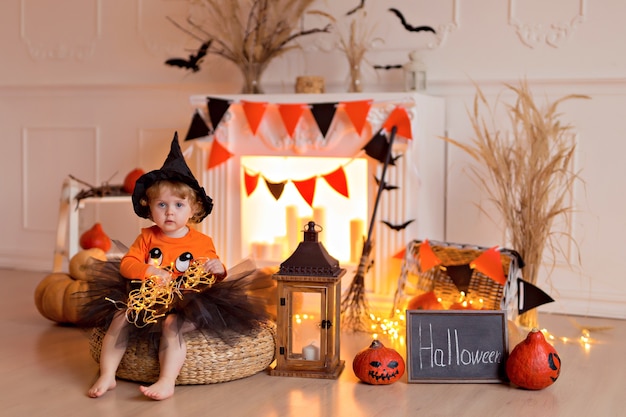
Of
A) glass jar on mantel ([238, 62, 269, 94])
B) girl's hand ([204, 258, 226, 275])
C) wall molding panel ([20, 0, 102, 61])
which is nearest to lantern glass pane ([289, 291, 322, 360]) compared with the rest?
girl's hand ([204, 258, 226, 275])

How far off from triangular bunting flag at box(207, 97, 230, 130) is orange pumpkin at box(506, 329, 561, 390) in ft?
6.68

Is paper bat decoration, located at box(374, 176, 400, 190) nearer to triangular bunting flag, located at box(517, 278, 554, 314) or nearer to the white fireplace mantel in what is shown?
the white fireplace mantel

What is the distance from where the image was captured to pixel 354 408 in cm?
270

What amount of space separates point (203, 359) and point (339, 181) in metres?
1.51

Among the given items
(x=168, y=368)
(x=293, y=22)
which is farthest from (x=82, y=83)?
(x=168, y=368)

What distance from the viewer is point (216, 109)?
4.32 metres

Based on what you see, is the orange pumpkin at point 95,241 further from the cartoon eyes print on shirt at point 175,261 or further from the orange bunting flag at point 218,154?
the cartoon eyes print on shirt at point 175,261

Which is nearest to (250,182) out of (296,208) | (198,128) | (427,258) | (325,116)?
(296,208)

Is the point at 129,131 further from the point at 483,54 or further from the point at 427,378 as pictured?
the point at 427,378

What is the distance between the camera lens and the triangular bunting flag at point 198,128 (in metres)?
4.37

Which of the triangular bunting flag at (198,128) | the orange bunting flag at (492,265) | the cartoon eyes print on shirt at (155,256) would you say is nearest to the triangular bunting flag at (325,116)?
the triangular bunting flag at (198,128)

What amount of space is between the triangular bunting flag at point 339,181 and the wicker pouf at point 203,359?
1.30 metres

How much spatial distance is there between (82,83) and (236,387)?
2.87 m

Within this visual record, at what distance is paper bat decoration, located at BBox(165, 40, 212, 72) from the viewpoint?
4.68 metres
